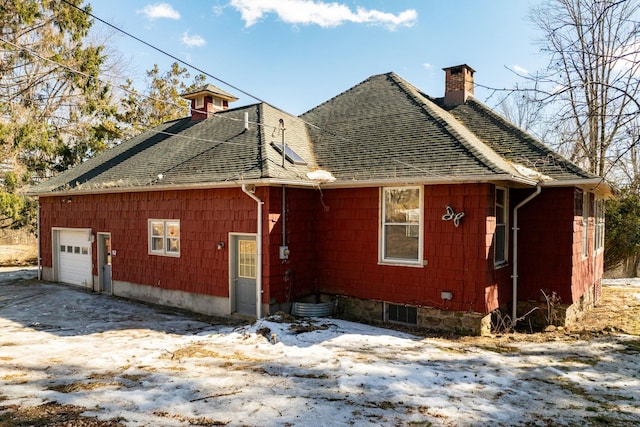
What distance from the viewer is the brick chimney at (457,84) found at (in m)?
12.5

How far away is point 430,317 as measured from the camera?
8688 millimetres

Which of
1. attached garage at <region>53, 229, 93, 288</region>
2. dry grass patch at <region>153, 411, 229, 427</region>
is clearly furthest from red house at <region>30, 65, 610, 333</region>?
dry grass patch at <region>153, 411, 229, 427</region>

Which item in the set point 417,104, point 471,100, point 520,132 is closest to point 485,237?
point 520,132

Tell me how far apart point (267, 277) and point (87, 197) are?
8.57m

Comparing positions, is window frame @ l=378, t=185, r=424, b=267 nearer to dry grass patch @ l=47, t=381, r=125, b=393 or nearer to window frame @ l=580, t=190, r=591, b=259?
window frame @ l=580, t=190, r=591, b=259

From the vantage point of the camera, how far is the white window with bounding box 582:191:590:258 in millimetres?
10414

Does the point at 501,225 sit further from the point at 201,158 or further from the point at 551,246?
the point at 201,158

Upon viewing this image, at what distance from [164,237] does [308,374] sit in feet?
23.0

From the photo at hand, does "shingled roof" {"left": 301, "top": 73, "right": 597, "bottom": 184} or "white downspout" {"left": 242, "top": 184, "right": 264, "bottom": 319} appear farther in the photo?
"white downspout" {"left": 242, "top": 184, "right": 264, "bottom": 319}

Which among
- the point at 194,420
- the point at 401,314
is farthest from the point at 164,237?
the point at 194,420

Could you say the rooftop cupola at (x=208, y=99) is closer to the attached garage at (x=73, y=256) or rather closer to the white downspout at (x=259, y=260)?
the attached garage at (x=73, y=256)

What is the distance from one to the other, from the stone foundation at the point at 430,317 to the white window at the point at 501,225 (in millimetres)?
1539

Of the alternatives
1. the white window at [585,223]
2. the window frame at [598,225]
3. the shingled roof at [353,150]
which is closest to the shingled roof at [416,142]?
the shingled roof at [353,150]

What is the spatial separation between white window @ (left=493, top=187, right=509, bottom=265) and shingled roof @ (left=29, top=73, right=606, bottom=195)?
0.69 meters
